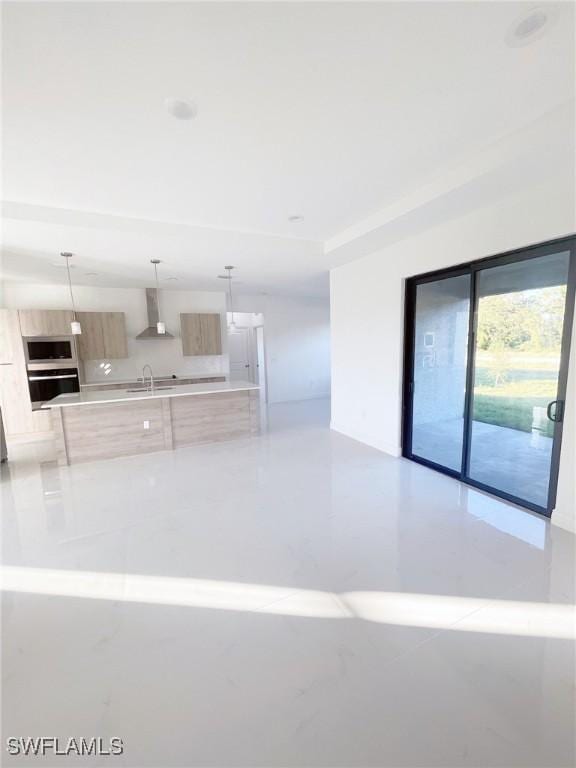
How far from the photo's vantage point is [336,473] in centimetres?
375

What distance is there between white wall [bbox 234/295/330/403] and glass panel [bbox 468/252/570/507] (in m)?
5.30

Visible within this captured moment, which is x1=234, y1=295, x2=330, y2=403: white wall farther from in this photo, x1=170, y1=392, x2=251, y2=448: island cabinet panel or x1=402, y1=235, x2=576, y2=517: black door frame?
x1=402, y1=235, x2=576, y2=517: black door frame

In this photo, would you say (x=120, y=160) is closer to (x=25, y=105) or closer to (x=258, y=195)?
(x=25, y=105)

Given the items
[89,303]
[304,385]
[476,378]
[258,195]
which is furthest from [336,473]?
[89,303]

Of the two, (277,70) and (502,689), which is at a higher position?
(277,70)

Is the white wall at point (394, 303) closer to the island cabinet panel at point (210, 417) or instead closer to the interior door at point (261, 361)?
the island cabinet panel at point (210, 417)

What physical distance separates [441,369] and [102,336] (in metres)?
5.93

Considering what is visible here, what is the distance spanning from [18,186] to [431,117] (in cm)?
324

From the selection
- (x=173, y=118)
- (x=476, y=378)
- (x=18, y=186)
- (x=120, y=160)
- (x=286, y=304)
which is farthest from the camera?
(x=286, y=304)

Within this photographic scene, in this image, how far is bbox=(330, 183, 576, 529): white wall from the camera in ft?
8.32

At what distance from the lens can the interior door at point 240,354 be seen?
873cm

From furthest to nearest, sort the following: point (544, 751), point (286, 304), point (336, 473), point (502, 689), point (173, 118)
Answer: point (286, 304) < point (336, 473) < point (173, 118) < point (502, 689) < point (544, 751)

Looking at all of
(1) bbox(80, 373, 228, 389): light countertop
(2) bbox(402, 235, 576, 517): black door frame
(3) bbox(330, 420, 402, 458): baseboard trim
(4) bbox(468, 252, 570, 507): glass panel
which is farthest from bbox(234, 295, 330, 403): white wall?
(4) bbox(468, 252, 570, 507): glass panel

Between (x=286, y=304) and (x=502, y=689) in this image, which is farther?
(x=286, y=304)
